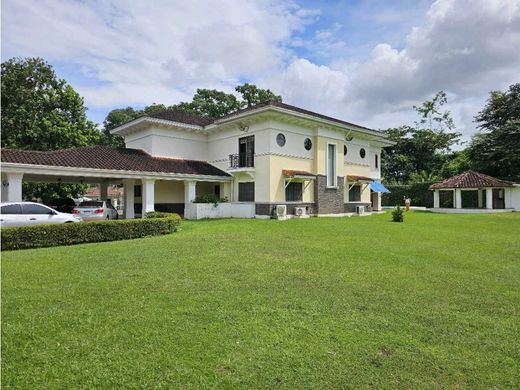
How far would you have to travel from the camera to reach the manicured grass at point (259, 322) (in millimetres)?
3674

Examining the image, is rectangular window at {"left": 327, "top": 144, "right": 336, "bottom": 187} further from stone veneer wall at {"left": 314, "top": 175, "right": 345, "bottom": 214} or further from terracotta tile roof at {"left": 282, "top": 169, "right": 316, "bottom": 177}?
terracotta tile roof at {"left": 282, "top": 169, "right": 316, "bottom": 177}

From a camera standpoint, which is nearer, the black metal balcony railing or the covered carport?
the covered carport

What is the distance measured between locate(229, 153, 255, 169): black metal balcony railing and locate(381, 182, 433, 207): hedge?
24.1 meters

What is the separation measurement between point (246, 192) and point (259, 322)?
20728mm

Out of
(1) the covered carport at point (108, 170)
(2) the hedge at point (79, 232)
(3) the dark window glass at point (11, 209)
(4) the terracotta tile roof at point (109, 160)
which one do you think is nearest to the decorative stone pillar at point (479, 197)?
(1) the covered carport at point (108, 170)

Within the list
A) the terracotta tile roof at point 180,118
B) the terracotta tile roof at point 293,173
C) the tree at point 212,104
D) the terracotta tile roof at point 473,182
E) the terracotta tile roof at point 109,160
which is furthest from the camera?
the tree at point 212,104

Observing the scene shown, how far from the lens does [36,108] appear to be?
1208 inches

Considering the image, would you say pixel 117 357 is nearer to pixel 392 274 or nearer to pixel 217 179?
pixel 392 274

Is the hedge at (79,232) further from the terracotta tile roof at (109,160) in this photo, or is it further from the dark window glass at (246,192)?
the dark window glass at (246,192)

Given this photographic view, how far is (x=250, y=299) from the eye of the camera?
5965mm

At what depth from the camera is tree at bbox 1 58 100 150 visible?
2975cm

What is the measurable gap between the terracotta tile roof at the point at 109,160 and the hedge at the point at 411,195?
86.1 ft

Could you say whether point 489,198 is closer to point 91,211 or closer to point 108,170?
point 108,170

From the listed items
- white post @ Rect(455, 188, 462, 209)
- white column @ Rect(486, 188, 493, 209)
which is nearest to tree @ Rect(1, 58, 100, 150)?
white post @ Rect(455, 188, 462, 209)
